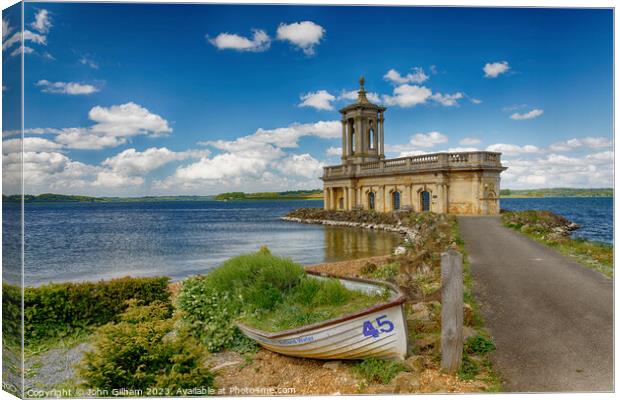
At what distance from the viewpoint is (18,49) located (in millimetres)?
5441

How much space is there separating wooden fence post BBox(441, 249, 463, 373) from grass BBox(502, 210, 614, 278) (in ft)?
19.6

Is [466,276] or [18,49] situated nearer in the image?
[18,49]

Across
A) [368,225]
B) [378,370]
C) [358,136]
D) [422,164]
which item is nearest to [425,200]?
[422,164]

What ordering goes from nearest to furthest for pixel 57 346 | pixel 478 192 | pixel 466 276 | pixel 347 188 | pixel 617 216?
pixel 617 216
pixel 57 346
pixel 466 276
pixel 478 192
pixel 347 188

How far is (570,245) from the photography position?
44.0ft

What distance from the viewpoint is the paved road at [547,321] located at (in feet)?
16.6

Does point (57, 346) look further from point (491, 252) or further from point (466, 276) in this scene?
point (491, 252)

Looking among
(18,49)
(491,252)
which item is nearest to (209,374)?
(18,49)

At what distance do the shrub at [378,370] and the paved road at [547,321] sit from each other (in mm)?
1206

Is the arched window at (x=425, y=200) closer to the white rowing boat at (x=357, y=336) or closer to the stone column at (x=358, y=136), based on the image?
the stone column at (x=358, y=136)

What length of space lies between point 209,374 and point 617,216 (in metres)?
5.71

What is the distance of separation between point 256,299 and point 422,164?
2093cm

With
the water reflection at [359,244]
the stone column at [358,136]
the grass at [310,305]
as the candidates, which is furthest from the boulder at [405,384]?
the stone column at [358,136]

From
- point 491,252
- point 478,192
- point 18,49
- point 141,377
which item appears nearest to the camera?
point 141,377
